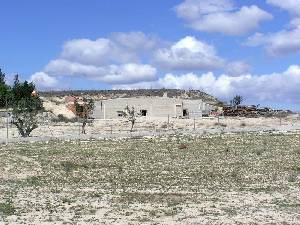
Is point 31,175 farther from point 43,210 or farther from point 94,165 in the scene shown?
point 43,210

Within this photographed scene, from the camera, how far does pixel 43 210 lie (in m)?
20.9

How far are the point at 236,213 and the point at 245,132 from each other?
37.7 m

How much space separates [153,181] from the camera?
29797 mm

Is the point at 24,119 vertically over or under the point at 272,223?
over

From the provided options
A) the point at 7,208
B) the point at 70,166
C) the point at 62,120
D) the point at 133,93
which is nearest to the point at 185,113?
the point at 62,120

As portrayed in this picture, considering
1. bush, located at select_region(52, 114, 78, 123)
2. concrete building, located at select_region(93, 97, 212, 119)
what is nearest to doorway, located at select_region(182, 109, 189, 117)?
concrete building, located at select_region(93, 97, 212, 119)

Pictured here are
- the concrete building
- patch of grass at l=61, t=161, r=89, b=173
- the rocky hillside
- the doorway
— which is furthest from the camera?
the rocky hillside

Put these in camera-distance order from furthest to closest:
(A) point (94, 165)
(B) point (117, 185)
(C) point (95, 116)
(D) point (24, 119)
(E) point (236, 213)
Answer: (C) point (95, 116) → (D) point (24, 119) → (A) point (94, 165) → (B) point (117, 185) → (E) point (236, 213)

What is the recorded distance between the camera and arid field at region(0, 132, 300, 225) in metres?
20.4

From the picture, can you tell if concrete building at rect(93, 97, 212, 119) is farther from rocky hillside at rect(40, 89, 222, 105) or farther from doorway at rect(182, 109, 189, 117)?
rocky hillside at rect(40, 89, 222, 105)

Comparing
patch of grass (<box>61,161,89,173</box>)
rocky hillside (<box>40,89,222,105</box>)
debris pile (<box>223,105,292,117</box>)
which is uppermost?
rocky hillside (<box>40,89,222,105</box>)

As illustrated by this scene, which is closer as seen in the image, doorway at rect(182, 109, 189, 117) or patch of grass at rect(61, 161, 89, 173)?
patch of grass at rect(61, 161, 89, 173)

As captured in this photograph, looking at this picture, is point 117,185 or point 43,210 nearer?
point 43,210

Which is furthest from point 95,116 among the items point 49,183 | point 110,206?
point 110,206
